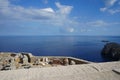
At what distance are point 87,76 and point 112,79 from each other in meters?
0.71

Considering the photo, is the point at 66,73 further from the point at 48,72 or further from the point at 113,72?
the point at 113,72

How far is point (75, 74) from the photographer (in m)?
4.26

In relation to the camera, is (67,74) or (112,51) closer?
(67,74)

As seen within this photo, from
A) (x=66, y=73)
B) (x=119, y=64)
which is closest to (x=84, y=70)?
(x=66, y=73)

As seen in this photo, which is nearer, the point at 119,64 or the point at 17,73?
the point at 17,73

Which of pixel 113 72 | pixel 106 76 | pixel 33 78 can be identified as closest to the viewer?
pixel 33 78

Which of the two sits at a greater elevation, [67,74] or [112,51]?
Result: [67,74]

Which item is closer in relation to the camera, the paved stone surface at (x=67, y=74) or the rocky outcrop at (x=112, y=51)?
the paved stone surface at (x=67, y=74)

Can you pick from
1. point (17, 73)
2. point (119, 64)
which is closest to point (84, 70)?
point (119, 64)

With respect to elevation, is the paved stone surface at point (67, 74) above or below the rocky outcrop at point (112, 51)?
above

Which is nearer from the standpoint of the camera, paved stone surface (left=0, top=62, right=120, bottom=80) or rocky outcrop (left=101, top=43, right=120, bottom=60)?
paved stone surface (left=0, top=62, right=120, bottom=80)

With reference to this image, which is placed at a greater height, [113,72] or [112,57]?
[113,72]

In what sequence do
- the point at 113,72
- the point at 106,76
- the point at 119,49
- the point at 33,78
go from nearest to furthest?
1. the point at 33,78
2. the point at 106,76
3. the point at 113,72
4. the point at 119,49

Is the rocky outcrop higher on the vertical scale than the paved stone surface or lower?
lower
